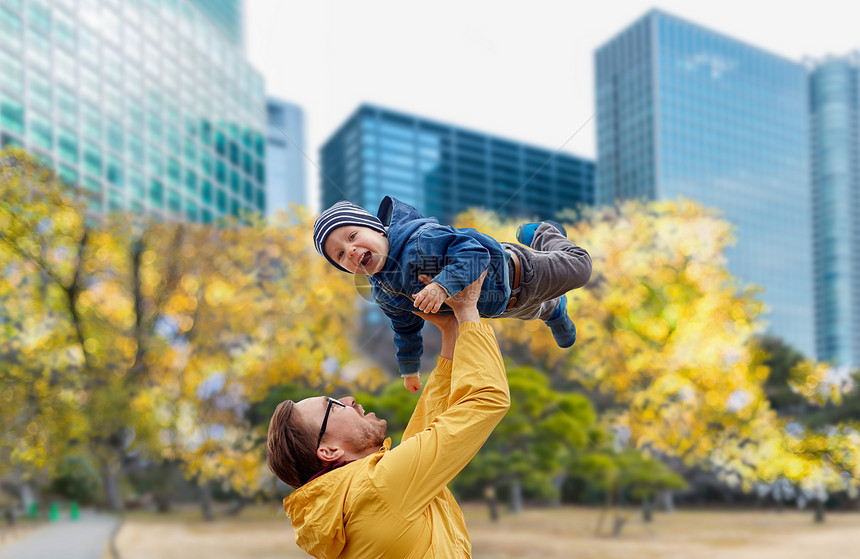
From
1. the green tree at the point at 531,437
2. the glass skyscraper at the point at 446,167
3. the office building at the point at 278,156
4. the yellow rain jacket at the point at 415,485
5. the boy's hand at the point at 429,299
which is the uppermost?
the office building at the point at 278,156

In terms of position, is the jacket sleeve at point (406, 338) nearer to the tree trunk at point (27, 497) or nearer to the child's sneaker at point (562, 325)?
the child's sneaker at point (562, 325)

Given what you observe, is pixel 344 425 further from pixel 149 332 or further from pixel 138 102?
pixel 138 102

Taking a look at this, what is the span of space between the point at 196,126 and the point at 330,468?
16123mm

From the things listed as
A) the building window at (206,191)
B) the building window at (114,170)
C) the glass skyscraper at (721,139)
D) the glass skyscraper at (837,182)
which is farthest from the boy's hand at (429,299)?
the glass skyscraper at (837,182)

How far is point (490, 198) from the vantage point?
646 cm

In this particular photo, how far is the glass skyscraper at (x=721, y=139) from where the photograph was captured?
6.95 meters

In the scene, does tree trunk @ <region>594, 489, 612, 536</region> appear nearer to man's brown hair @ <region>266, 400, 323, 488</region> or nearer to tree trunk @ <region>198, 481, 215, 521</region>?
tree trunk @ <region>198, 481, 215, 521</region>

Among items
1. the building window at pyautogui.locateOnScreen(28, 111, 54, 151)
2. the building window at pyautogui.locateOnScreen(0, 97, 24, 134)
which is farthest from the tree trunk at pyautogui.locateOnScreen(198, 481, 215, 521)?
the building window at pyautogui.locateOnScreen(28, 111, 54, 151)

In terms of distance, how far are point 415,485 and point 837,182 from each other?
2640 cm

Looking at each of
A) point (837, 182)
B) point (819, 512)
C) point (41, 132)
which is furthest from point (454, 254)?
point (837, 182)

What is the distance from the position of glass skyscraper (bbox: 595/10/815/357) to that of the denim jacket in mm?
3414

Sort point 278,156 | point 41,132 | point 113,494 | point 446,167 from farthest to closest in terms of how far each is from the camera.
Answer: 1. point 41,132
2. point 278,156
3. point 446,167
4. point 113,494

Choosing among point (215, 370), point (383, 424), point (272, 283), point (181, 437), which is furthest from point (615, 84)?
point (383, 424)

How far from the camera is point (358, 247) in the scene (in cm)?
82
